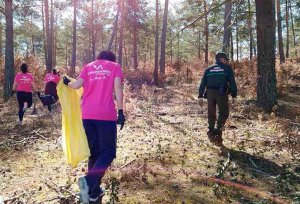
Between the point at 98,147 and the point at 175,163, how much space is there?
196 centimetres

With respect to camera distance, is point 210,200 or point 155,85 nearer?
point 210,200

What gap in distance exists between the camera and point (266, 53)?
34.5 ft

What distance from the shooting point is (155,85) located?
73.4 feet

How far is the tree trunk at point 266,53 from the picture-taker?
10328mm

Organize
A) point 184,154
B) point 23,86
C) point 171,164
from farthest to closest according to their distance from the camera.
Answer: point 23,86 < point 184,154 < point 171,164

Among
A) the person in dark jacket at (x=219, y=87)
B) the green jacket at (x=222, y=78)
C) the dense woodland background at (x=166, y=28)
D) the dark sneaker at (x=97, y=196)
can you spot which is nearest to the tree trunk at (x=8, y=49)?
the dense woodland background at (x=166, y=28)

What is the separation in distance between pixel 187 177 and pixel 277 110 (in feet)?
20.3

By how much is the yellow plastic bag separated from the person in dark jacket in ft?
11.1

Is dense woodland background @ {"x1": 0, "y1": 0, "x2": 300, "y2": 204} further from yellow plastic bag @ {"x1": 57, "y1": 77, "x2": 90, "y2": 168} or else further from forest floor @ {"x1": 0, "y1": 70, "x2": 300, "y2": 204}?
yellow plastic bag @ {"x1": 57, "y1": 77, "x2": 90, "y2": 168}

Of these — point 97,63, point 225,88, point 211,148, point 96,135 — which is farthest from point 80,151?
point 225,88

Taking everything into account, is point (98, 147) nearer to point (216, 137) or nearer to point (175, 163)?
point (175, 163)

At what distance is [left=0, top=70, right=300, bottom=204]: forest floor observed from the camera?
16.3 ft

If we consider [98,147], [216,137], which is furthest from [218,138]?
[98,147]

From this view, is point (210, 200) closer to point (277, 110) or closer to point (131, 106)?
point (277, 110)
